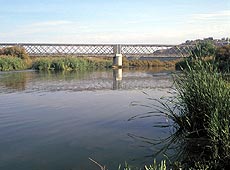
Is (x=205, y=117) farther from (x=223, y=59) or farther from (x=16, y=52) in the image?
(x=16, y=52)

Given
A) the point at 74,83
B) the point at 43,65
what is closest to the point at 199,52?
the point at 74,83

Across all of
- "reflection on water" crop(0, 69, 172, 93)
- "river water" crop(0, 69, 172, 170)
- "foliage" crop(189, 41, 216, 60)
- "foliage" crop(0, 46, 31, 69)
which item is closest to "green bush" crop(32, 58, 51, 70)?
"foliage" crop(0, 46, 31, 69)

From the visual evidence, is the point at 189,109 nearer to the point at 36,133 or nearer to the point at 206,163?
the point at 206,163

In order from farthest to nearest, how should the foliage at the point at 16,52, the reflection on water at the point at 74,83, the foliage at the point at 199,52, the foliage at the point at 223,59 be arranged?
the foliage at the point at 16,52 < the reflection on water at the point at 74,83 < the foliage at the point at 223,59 < the foliage at the point at 199,52

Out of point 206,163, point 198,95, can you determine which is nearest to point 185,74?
point 198,95

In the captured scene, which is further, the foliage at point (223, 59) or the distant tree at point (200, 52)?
the foliage at point (223, 59)

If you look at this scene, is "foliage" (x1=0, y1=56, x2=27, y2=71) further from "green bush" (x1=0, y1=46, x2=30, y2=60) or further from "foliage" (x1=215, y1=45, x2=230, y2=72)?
"foliage" (x1=215, y1=45, x2=230, y2=72)

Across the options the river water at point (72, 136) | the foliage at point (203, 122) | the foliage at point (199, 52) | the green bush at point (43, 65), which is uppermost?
the foliage at point (199, 52)

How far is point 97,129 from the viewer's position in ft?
33.5

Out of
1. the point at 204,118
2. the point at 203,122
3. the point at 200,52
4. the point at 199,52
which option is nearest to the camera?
the point at 204,118

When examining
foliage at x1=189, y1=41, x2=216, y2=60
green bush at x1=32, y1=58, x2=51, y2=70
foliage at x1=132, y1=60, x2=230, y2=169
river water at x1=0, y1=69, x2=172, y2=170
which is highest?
foliage at x1=189, y1=41, x2=216, y2=60

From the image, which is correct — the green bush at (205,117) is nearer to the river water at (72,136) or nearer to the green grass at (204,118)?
the green grass at (204,118)

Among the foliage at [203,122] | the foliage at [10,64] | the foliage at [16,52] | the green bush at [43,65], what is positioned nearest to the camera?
the foliage at [203,122]

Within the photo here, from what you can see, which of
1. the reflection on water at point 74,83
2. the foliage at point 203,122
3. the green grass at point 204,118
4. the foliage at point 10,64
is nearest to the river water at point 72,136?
the foliage at point 203,122
